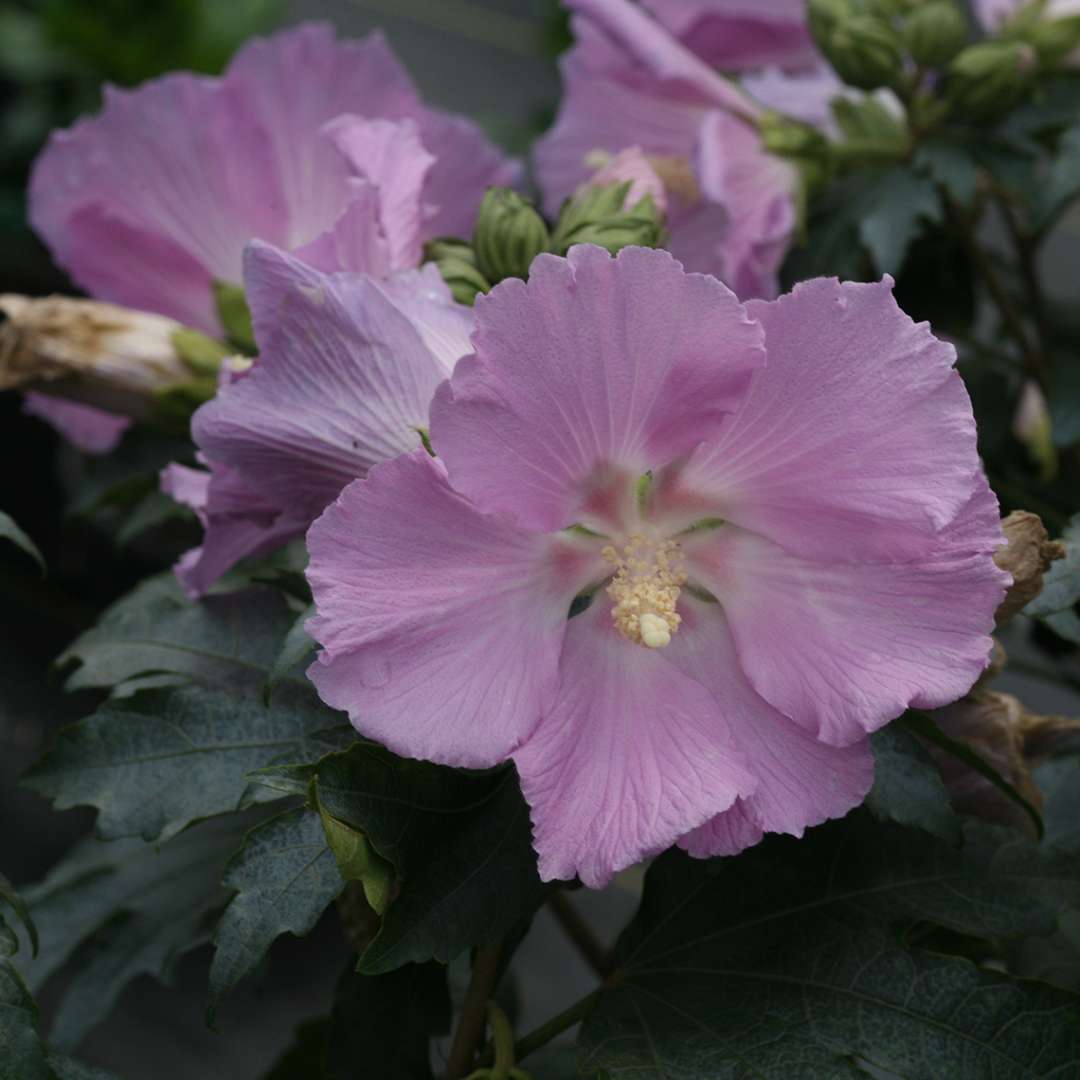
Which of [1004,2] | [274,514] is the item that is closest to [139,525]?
[274,514]

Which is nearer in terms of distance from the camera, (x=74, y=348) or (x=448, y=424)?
(x=448, y=424)

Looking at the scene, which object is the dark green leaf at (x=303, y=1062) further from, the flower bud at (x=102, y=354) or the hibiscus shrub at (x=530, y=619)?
the flower bud at (x=102, y=354)

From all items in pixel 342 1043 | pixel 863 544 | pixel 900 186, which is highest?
pixel 863 544

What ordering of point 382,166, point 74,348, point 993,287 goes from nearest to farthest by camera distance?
point 382,166 → point 74,348 → point 993,287

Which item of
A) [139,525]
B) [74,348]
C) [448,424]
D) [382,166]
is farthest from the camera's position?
[139,525]

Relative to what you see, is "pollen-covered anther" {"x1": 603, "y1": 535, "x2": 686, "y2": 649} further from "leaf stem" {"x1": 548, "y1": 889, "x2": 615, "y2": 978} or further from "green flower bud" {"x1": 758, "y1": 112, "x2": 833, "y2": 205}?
"green flower bud" {"x1": 758, "y1": 112, "x2": 833, "y2": 205}

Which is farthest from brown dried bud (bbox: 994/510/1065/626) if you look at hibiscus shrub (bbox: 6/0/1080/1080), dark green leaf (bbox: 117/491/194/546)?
dark green leaf (bbox: 117/491/194/546)

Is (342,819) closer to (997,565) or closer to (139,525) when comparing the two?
(997,565)

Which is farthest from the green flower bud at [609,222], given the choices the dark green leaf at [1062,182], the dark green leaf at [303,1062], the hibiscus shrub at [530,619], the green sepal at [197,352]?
the dark green leaf at [303,1062]
